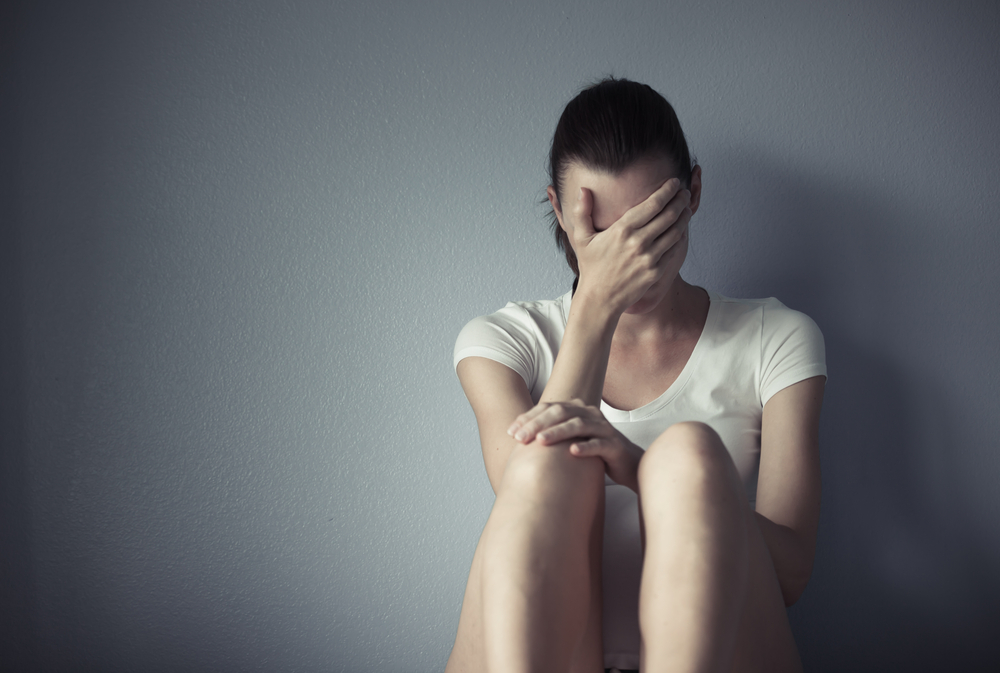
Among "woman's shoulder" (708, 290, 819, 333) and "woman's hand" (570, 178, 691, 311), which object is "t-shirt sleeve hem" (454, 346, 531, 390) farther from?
"woman's shoulder" (708, 290, 819, 333)

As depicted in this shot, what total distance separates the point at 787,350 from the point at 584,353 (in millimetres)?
335

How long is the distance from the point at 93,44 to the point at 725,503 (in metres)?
1.27

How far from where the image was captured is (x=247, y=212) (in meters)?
1.13

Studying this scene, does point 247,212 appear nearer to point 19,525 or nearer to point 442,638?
point 19,525

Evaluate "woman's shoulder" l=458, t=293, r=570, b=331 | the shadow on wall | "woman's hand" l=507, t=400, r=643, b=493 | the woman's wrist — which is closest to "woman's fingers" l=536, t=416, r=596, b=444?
"woman's hand" l=507, t=400, r=643, b=493

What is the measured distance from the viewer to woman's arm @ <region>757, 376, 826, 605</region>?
0.77 meters

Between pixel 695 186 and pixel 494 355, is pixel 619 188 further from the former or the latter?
pixel 494 355

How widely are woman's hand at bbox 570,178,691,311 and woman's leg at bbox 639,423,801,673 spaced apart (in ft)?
0.93

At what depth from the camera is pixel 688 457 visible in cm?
59

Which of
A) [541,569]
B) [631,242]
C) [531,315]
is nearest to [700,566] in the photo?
[541,569]

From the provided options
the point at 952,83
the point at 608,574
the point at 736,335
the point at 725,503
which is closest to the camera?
the point at 725,503

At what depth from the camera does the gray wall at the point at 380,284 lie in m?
1.09

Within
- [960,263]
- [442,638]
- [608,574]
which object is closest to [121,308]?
[442,638]

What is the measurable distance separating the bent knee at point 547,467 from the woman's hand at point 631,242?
28 centimetres
